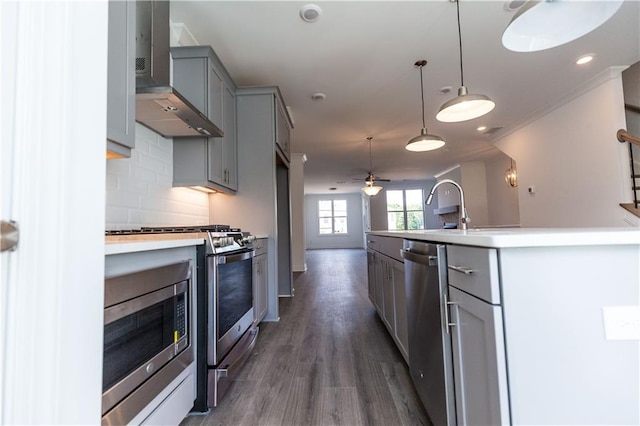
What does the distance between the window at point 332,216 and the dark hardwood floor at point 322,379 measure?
10362mm

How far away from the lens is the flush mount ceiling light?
3.97 ft

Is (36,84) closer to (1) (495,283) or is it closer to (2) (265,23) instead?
(1) (495,283)

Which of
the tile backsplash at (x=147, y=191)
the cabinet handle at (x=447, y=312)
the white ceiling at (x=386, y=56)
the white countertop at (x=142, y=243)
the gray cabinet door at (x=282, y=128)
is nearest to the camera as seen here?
the white countertop at (x=142, y=243)

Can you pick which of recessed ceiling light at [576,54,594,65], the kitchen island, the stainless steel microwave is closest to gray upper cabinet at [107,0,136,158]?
the stainless steel microwave

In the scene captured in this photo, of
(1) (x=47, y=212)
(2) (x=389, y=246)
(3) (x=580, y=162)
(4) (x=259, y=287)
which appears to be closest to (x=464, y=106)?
(2) (x=389, y=246)

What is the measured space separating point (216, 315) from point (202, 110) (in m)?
1.64

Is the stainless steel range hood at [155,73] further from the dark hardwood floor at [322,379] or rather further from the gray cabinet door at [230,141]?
the dark hardwood floor at [322,379]

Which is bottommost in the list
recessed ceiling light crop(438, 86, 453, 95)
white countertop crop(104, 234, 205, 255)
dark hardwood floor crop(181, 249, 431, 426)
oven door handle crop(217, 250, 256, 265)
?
dark hardwood floor crop(181, 249, 431, 426)

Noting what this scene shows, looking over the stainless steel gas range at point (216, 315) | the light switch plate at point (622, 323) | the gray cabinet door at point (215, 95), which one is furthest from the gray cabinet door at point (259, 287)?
the light switch plate at point (622, 323)

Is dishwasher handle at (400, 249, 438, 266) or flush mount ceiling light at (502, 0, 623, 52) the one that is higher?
flush mount ceiling light at (502, 0, 623, 52)

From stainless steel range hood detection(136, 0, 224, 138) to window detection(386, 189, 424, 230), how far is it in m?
10.3

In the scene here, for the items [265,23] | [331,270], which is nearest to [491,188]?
[331,270]

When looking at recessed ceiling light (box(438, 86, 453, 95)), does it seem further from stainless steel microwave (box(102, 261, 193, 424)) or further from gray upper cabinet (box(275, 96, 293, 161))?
stainless steel microwave (box(102, 261, 193, 424))

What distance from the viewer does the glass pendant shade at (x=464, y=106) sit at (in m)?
2.05
